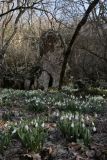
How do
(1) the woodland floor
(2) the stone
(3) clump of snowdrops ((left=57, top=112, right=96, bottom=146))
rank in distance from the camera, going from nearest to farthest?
(1) the woodland floor, (3) clump of snowdrops ((left=57, top=112, right=96, bottom=146)), (2) the stone

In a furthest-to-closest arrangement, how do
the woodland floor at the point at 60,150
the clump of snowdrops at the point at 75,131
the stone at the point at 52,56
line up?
the stone at the point at 52,56
the clump of snowdrops at the point at 75,131
the woodland floor at the point at 60,150

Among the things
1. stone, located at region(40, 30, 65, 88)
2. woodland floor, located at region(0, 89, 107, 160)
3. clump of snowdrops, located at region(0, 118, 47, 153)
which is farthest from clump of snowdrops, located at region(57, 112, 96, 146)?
stone, located at region(40, 30, 65, 88)

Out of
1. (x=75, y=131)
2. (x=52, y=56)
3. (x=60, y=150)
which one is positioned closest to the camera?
(x=60, y=150)

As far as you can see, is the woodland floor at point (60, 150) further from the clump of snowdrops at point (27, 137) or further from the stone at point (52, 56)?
the stone at point (52, 56)

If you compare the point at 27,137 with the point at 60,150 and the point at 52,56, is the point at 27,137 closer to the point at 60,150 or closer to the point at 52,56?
the point at 60,150

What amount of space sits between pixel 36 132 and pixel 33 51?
22.6 metres

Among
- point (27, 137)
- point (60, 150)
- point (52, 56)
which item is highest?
point (52, 56)

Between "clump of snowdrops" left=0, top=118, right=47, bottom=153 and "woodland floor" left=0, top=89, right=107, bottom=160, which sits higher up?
"clump of snowdrops" left=0, top=118, right=47, bottom=153

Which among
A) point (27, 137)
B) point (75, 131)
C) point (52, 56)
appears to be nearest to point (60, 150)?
point (75, 131)

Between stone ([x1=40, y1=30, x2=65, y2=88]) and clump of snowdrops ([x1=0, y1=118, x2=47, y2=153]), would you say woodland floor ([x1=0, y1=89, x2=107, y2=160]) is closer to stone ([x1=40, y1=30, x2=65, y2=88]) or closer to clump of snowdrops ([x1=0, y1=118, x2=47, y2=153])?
clump of snowdrops ([x1=0, y1=118, x2=47, y2=153])

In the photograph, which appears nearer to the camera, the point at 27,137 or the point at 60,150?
the point at 27,137

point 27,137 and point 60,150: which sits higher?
point 27,137

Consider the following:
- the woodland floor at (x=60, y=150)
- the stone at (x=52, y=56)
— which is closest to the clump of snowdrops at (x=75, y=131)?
the woodland floor at (x=60, y=150)

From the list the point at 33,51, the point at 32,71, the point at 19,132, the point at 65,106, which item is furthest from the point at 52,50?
the point at 19,132
